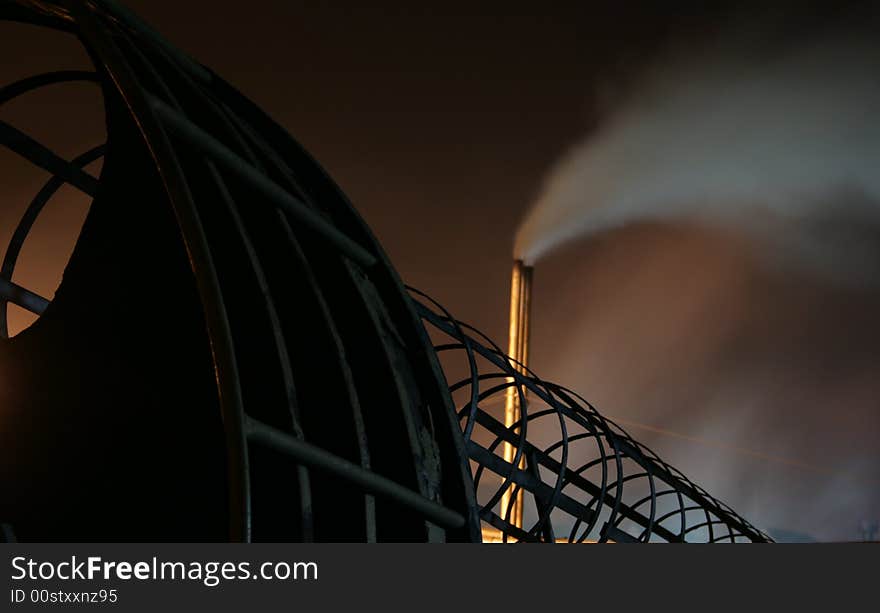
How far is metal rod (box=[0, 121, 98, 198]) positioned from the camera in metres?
3.85

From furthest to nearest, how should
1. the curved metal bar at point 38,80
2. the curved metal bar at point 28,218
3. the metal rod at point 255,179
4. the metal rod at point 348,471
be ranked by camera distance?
1. the curved metal bar at point 28,218
2. the curved metal bar at point 38,80
3. the metal rod at point 255,179
4. the metal rod at point 348,471

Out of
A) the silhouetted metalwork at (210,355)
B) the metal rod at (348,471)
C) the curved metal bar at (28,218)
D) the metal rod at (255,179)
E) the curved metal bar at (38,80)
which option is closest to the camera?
the metal rod at (348,471)

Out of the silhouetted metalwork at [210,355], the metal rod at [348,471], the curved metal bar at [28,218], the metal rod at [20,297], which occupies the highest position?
the curved metal bar at [28,218]

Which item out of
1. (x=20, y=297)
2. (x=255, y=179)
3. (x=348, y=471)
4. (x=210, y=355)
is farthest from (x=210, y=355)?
(x=20, y=297)

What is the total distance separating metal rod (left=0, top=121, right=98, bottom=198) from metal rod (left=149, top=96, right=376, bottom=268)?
4.82 feet

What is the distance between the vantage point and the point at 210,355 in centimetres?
303

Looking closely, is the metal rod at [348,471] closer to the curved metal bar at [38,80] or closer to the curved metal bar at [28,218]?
the curved metal bar at [38,80]

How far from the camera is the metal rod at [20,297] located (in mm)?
4234

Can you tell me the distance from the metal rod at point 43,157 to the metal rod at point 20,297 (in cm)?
61

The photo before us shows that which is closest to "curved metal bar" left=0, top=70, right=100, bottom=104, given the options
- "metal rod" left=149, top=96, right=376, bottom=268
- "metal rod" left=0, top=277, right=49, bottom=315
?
"metal rod" left=0, top=277, right=49, bottom=315

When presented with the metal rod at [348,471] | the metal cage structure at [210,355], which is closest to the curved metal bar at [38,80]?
the metal cage structure at [210,355]

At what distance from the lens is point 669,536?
24.3 ft
